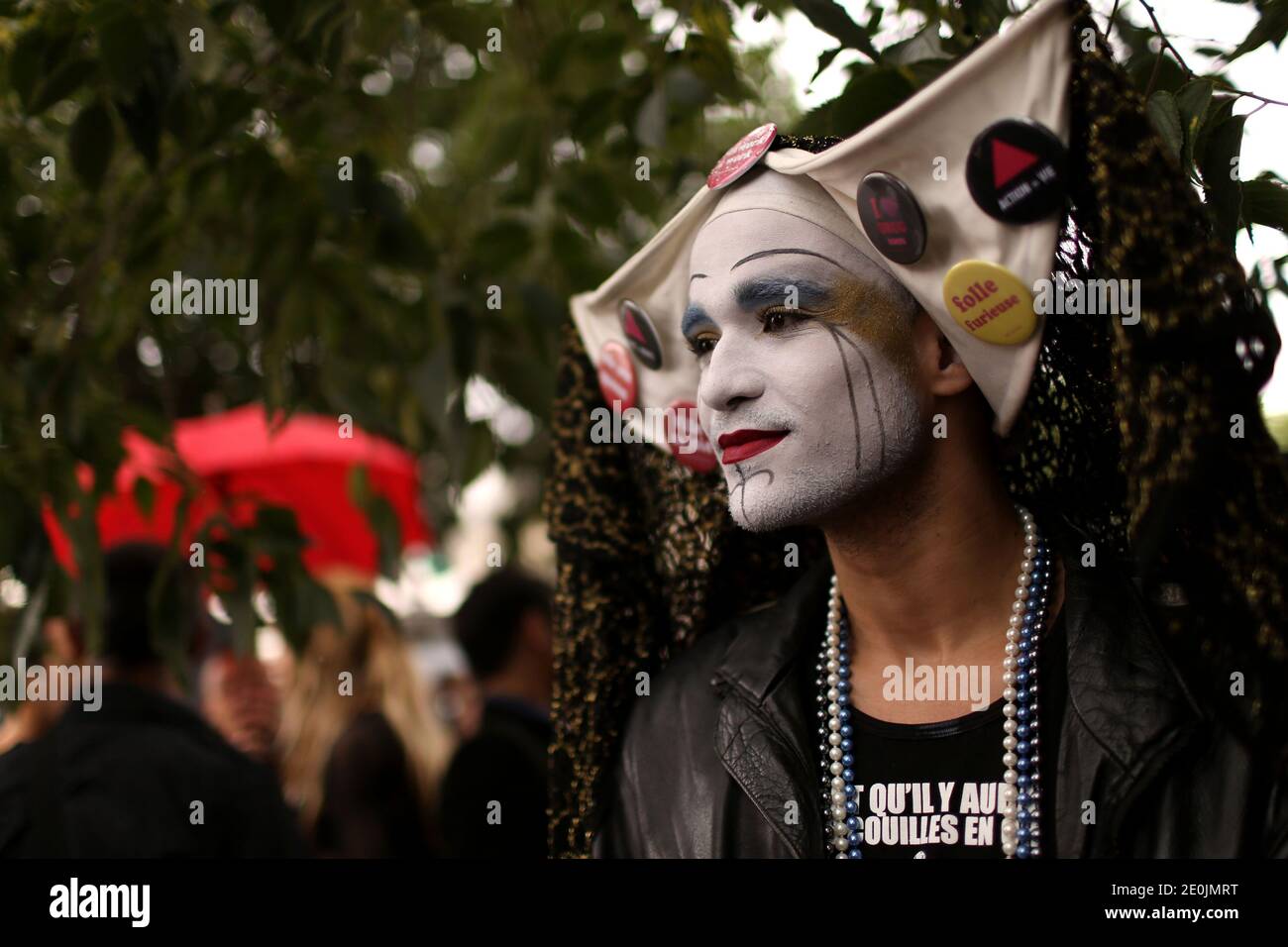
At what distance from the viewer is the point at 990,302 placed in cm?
180

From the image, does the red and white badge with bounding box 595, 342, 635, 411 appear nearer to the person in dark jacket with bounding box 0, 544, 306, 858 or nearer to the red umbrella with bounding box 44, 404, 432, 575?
the person in dark jacket with bounding box 0, 544, 306, 858

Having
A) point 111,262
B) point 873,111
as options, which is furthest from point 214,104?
point 873,111

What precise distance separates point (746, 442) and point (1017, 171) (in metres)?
0.53

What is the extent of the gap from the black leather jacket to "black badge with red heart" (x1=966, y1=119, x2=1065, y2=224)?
A: 585 millimetres

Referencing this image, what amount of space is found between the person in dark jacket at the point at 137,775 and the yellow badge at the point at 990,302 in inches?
70.3

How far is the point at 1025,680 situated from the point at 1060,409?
1.38ft

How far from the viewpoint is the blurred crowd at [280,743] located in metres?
2.85

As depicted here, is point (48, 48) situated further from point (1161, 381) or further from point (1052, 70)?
point (1161, 381)
